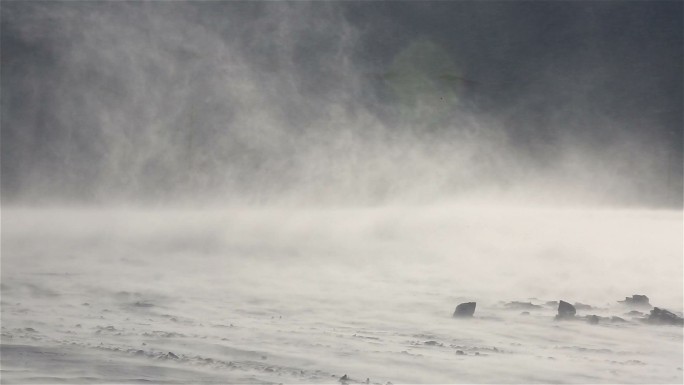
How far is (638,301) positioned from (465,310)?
4.22 ft

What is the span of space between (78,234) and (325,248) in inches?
91.0

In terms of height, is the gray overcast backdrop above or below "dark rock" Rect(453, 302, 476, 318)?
above

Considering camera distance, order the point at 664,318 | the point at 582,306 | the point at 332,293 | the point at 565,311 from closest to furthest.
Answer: the point at 664,318 → the point at 565,311 → the point at 582,306 → the point at 332,293

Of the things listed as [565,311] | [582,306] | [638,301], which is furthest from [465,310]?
[638,301]

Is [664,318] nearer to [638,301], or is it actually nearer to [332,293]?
[638,301]

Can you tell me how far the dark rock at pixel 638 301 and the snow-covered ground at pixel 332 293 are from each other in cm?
10

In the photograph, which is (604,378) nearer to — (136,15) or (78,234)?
(78,234)

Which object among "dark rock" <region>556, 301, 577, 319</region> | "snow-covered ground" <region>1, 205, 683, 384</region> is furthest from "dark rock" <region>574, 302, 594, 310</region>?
"dark rock" <region>556, 301, 577, 319</region>

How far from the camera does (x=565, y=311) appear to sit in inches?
259

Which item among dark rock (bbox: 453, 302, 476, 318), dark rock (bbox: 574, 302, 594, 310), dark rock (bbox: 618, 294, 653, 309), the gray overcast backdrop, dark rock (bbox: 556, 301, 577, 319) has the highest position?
the gray overcast backdrop

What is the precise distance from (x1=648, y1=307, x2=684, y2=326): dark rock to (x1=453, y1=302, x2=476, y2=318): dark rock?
1.16 m

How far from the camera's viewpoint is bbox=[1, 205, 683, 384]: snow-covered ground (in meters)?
5.38

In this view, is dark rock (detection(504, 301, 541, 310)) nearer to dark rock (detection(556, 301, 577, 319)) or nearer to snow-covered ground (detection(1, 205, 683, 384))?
snow-covered ground (detection(1, 205, 683, 384))

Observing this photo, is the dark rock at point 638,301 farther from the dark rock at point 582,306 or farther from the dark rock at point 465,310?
the dark rock at point 465,310
